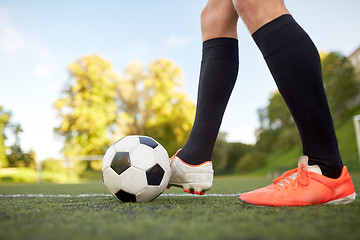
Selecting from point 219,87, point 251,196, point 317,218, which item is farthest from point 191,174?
point 317,218

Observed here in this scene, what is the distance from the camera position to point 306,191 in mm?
1191

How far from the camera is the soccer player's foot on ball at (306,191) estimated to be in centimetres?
118

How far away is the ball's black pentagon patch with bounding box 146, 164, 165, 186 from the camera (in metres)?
1.54

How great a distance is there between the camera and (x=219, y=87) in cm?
161

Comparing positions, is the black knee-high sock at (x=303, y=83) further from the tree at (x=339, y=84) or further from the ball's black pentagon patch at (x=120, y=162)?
the tree at (x=339, y=84)

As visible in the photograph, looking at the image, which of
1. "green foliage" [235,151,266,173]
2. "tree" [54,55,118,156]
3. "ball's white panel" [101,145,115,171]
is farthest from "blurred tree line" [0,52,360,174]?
"ball's white panel" [101,145,115,171]

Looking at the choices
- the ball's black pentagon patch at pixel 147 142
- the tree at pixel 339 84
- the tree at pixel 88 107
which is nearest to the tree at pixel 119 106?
the tree at pixel 88 107

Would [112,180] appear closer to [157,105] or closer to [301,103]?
[301,103]

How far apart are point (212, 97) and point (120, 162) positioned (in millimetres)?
648

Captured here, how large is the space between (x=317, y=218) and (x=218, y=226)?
1.12 ft

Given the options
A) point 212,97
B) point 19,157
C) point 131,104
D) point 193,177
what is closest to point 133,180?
point 193,177

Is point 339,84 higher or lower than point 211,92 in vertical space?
higher

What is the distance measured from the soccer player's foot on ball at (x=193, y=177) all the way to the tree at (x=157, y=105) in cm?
1556

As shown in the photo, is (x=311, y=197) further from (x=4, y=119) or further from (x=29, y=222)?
(x=4, y=119)
